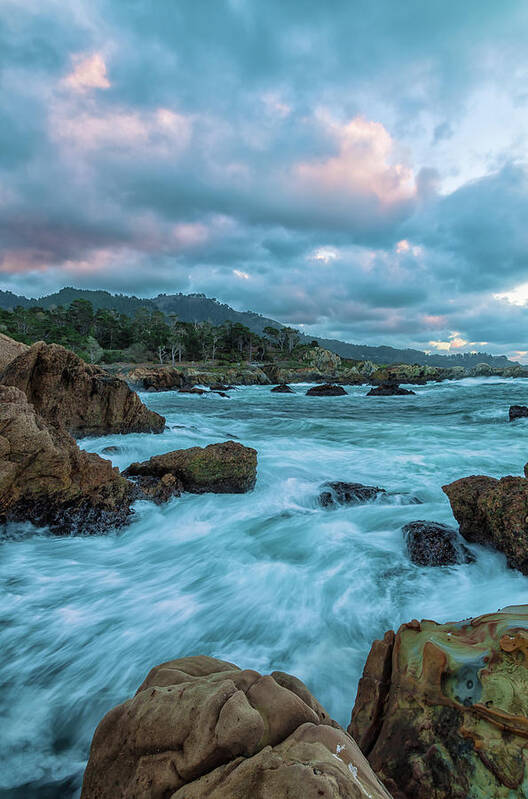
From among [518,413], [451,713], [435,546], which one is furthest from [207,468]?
[518,413]

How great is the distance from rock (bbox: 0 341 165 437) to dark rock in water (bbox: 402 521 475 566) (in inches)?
346

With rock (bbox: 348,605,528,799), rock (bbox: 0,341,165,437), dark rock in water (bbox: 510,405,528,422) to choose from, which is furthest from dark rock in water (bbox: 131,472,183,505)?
dark rock in water (bbox: 510,405,528,422)

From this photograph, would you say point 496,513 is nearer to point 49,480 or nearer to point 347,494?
point 347,494

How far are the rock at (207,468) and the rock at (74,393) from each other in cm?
350

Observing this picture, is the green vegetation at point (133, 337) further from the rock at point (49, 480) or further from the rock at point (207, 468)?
the rock at point (49, 480)

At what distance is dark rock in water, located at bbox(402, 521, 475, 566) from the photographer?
15.8 ft

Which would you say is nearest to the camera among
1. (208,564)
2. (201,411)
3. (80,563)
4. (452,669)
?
(452,669)

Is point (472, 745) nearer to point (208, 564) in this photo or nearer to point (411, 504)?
point (208, 564)

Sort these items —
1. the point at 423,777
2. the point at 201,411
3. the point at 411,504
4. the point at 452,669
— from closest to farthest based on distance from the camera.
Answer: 1. the point at 423,777
2. the point at 452,669
3. the point at 411,504
4. the point at 201,411

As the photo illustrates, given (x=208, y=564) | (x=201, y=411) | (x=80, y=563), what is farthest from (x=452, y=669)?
(x=201, y=411)

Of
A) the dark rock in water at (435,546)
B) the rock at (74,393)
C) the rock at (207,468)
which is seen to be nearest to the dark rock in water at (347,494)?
the rock at (207,468)

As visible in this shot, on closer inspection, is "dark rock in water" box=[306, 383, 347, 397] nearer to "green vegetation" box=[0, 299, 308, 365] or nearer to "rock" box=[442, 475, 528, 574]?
"rock" box=[442, 475, 528, 574]

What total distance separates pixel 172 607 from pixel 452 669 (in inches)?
134

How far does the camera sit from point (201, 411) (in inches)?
961
